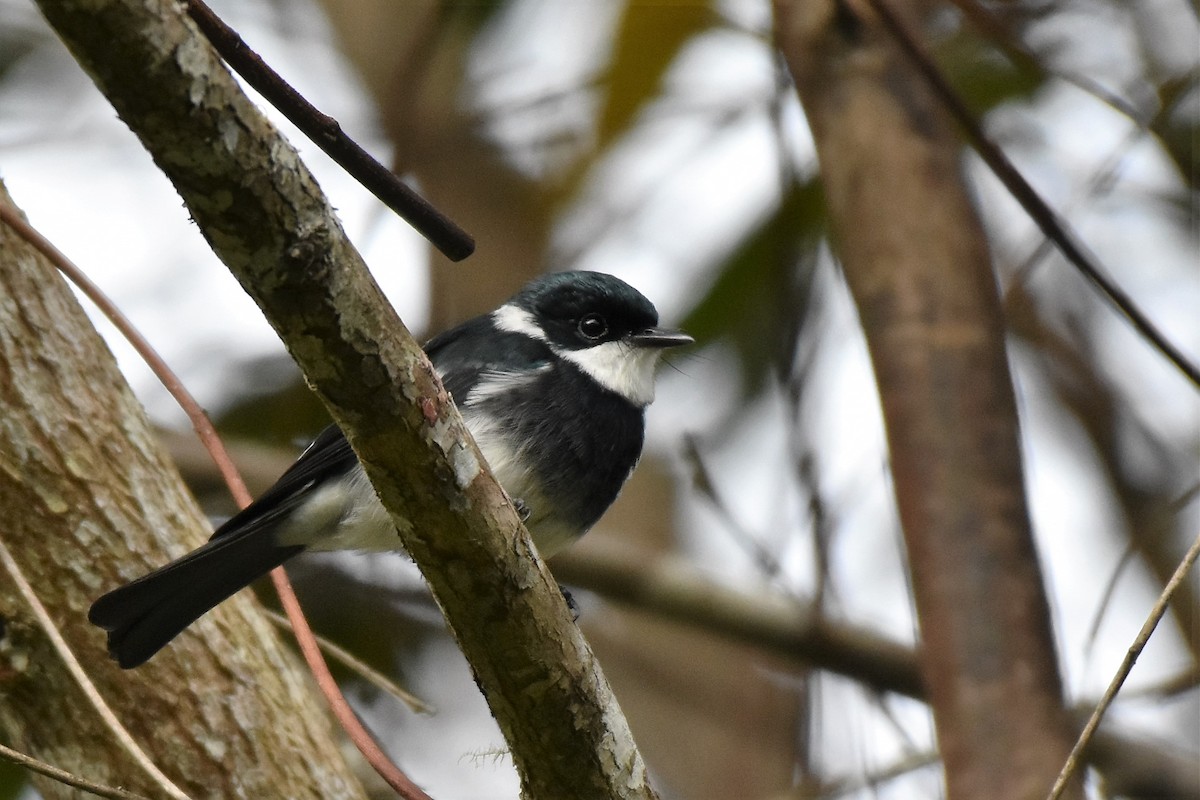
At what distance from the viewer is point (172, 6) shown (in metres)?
1.50

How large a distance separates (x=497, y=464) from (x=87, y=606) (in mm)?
991

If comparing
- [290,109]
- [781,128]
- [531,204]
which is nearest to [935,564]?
[781,128]

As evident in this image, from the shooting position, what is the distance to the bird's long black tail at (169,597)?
9.23 ft

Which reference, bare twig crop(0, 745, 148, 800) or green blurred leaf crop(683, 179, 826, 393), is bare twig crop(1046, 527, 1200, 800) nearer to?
bare twig crop(0, 745, 148, 800)

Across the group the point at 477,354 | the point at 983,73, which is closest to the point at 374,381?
the point at 477,354

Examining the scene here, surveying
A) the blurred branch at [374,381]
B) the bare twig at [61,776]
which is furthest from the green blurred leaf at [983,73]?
the bare twig at [61,776]

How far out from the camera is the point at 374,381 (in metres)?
1.86

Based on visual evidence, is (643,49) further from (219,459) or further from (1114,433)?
(219,459)

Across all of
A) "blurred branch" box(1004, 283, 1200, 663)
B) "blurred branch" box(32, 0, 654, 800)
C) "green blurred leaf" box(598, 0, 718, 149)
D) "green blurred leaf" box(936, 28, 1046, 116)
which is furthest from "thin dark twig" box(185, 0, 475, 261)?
"green blurred leaf" box(936, 28, 1046, 116)

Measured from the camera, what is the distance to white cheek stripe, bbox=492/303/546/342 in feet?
12.8

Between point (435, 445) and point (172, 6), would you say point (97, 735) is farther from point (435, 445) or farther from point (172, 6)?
point (172, 6)

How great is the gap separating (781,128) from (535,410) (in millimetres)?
1556

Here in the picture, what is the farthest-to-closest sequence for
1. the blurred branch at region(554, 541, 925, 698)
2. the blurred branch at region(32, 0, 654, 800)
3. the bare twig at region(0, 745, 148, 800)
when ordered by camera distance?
the blurred branch at region(554, 541, 925, 698)
the bare twig at region(0, 745, 148, 800)
the blurred branch at region(32, 0, 654, 800)

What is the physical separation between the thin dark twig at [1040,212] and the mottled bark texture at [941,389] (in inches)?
15.9
